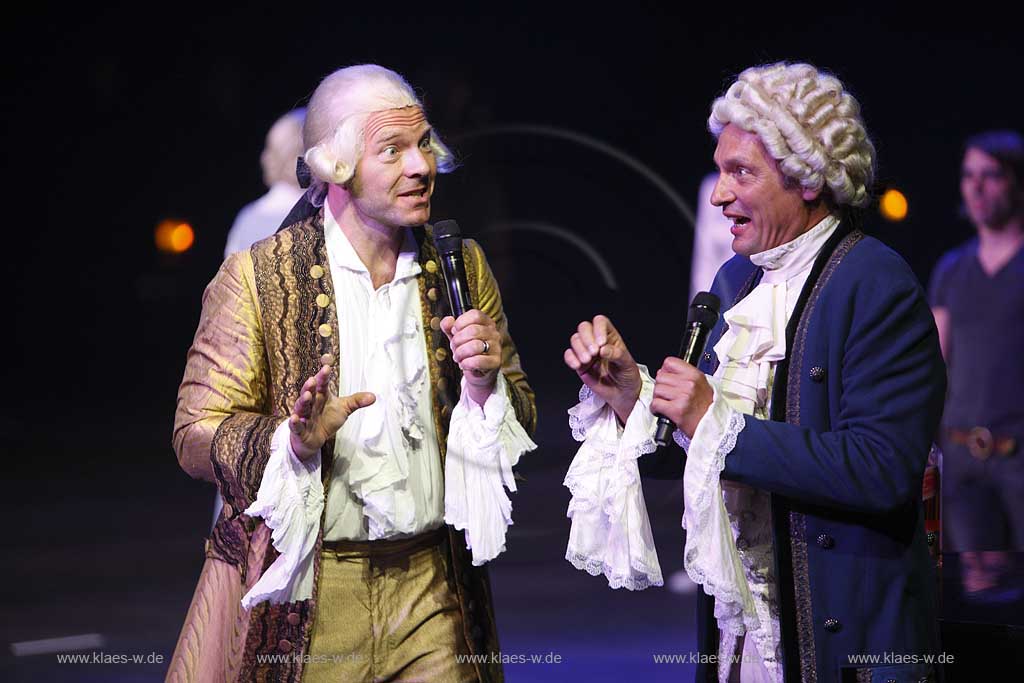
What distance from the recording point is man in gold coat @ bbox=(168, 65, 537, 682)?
249 centimetres

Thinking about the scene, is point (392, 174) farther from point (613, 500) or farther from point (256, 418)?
point (613, 500)

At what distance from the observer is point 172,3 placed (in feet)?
20.6

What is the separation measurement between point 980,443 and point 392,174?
290cm

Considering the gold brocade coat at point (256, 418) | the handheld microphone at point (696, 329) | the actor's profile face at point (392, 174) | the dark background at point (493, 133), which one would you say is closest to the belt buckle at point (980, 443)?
the dark background at point (493, 133)

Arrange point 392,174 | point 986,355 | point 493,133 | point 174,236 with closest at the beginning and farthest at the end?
point 392,174, point 986,355, point 493,133, point 174,236

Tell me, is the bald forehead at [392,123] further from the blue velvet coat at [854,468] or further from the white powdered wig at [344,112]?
the blue velvet coat at [854,468]

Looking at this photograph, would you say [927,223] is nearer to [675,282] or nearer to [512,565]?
[675,282]

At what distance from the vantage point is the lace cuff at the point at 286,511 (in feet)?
7.84

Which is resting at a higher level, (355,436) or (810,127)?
(810,127)

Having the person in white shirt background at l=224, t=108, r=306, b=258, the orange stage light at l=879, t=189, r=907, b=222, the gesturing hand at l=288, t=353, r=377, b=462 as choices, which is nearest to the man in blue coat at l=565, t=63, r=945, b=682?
the gesturing hand at l=288, t=353, r=377, b=462

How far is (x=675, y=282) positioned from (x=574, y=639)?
8.80ft

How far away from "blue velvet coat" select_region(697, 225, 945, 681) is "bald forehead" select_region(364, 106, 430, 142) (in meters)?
0.84

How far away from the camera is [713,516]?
7.72 feet

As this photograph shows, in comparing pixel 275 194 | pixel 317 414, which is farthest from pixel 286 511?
pixel 275 194
